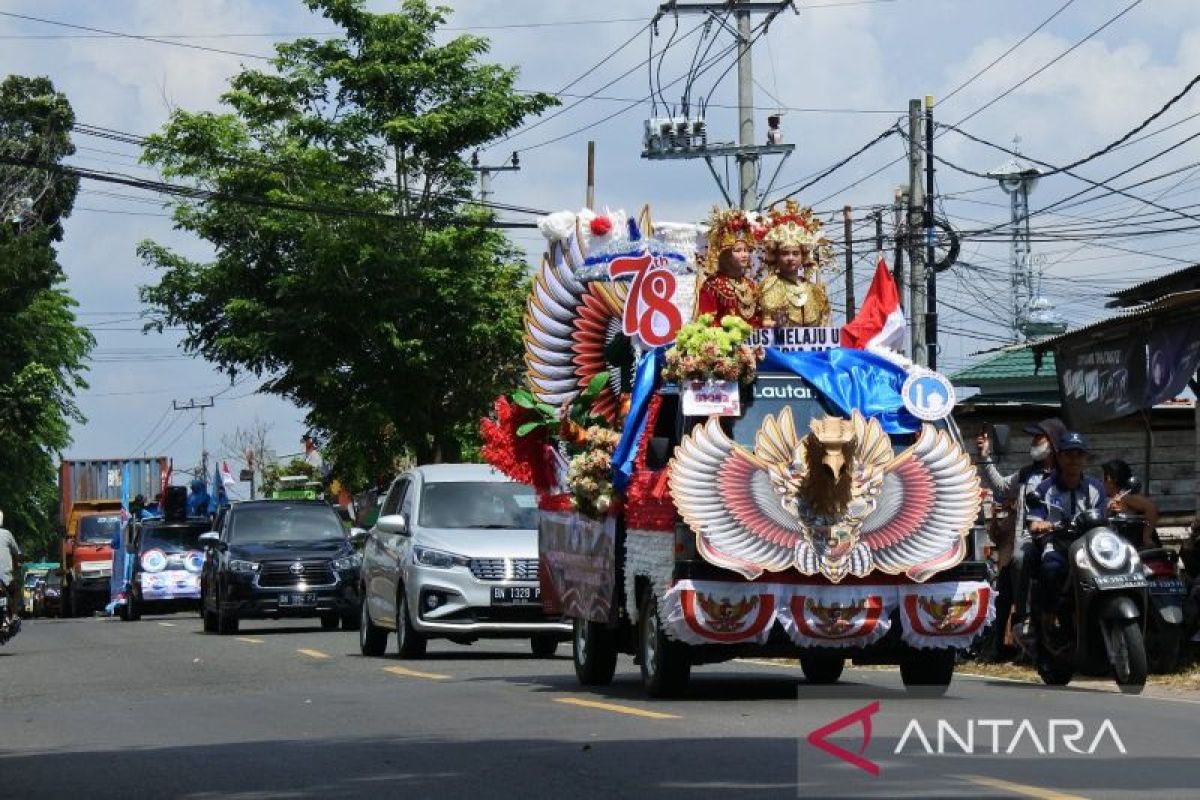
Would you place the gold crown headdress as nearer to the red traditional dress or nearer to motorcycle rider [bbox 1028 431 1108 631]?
the red traditional dress

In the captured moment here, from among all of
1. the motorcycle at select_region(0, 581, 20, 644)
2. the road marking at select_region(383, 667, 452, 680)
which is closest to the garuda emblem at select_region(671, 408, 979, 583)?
the road marking at select_region(383, 667, 452, 680)

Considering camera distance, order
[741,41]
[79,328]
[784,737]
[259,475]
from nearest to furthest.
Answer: [784,737] < [741,41] < [79,328] < [259,475]

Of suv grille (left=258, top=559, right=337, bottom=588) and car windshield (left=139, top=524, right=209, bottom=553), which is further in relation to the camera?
car windshield (left=139, top=524, right=209, bottom=553)

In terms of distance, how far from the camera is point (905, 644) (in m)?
14.5

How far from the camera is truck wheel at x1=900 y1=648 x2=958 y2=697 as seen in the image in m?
15.0

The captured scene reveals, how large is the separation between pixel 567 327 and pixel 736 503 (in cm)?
385

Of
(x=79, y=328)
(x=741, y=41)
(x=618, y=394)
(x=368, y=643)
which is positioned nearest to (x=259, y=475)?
(x=79, y=328)

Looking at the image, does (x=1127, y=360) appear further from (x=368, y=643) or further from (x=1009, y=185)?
(x=1009, y=185)

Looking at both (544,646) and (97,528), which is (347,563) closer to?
(544,646)

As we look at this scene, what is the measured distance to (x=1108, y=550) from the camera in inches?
613

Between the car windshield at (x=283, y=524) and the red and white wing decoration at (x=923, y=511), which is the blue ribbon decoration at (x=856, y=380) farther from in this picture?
the car windshield at (x=283, y=524)

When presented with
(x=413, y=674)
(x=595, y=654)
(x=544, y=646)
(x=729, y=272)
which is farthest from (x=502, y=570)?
(x=729, y=272)

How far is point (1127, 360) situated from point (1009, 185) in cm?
2507

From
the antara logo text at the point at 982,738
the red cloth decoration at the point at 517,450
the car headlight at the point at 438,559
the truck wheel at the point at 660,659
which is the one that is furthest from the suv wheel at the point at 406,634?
the antara logo text at the point at 982,738
